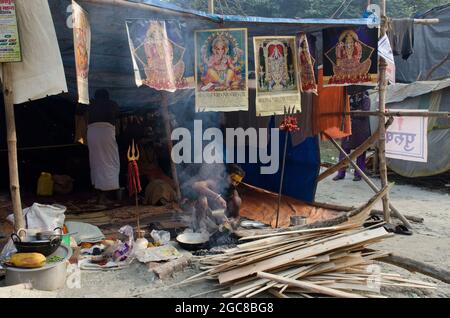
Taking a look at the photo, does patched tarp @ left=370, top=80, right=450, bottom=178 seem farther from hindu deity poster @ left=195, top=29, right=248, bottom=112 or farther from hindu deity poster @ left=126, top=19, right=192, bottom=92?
hindu deity poster @ left=126, top=19, right=192, bottom=92

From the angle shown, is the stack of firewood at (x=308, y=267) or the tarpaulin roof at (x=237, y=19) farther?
the tarpaulin roof at (x=237, y=19)

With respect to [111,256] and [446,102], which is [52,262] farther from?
[446,102]

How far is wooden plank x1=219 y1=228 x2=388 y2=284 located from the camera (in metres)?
→ 4.12

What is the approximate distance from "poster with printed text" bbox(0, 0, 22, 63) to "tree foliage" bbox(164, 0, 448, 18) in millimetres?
17373

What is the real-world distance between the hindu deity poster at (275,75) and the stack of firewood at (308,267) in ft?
6.94

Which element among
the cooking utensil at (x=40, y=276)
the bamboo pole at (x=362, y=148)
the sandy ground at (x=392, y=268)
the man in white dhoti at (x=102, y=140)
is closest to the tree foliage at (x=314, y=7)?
the man in white dhoti at (x=102, y=140)

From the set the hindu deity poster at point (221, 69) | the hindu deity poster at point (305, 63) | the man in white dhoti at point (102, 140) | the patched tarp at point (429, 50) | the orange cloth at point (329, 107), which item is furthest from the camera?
the patched tarp at point (429, 50)

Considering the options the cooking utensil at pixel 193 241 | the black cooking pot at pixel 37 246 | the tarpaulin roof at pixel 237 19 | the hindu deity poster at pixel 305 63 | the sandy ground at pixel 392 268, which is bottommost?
the sandy ground at pixel 392 268

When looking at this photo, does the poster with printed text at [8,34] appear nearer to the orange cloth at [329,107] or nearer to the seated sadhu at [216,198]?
the seated sadhu at [216,198]

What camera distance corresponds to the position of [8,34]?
409 centimetres

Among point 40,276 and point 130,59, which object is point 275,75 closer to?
point 130,59

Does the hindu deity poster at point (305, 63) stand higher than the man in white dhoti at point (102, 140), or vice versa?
the hindu deity poster at point (305, 63)

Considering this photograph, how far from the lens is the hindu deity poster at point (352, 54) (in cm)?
624

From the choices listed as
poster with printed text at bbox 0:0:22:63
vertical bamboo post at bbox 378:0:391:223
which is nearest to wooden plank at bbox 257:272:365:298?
vertical bamboo post at bbox 378:0:391:223
